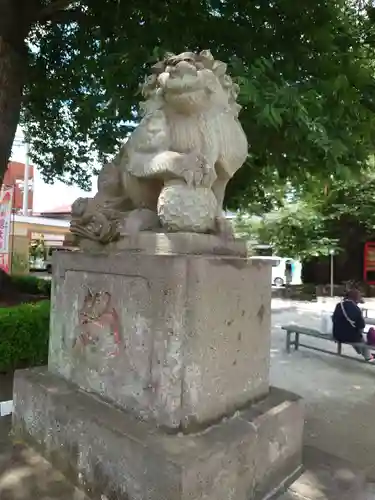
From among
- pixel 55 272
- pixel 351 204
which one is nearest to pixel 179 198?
pixel 55 272

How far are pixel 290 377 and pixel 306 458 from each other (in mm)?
2983

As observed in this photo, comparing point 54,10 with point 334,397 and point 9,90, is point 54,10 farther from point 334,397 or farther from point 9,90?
point 334,397

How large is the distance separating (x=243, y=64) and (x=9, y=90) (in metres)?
3.38

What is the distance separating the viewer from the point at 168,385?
7.26 feet

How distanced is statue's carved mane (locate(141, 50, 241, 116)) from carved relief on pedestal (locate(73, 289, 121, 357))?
1.22 m

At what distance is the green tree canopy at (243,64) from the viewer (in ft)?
13.0

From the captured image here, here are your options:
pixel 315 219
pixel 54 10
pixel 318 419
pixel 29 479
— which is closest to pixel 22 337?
pixel 29 479

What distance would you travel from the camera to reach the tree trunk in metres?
5.74

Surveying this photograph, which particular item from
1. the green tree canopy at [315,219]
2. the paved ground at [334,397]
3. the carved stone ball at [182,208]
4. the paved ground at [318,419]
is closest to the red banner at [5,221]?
the paved ground at [318,419]

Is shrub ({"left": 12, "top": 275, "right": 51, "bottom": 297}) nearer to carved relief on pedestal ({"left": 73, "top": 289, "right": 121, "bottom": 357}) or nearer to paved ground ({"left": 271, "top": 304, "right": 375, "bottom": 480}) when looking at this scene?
paved ground ({"left": 271, "top": 304, "right": 375, "bottom": 480})

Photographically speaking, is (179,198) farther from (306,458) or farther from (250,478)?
(306,458)

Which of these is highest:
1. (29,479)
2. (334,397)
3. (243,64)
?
(243,64)

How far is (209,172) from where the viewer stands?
2.47m

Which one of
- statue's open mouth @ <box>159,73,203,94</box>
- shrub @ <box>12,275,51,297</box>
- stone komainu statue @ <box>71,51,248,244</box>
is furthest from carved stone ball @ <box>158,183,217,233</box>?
shrub @ <box>12,275,51,297</box>
